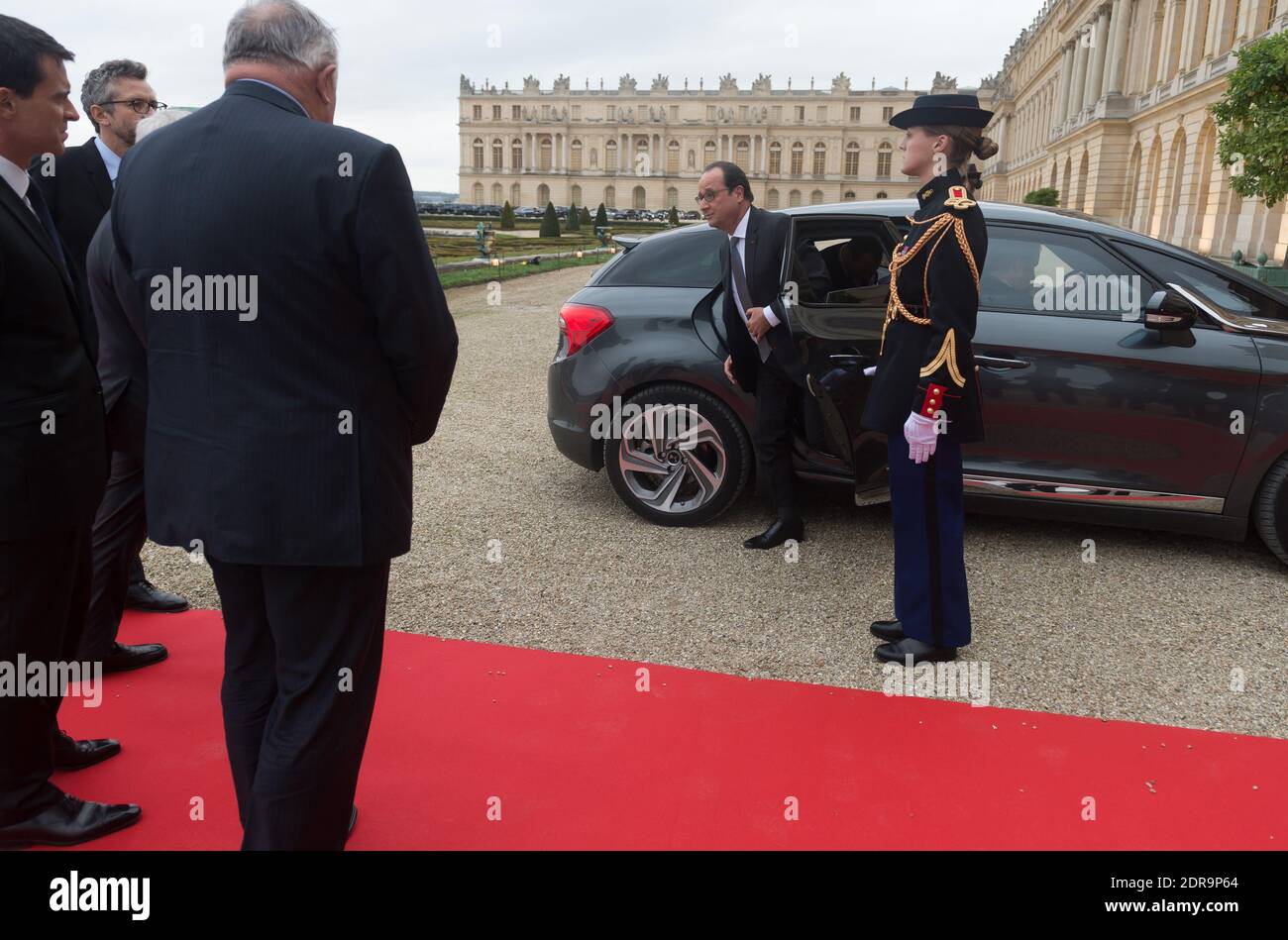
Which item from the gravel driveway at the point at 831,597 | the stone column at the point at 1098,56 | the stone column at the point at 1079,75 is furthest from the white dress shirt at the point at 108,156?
the stone column at the point at 1079,75

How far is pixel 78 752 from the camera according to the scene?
2.84m

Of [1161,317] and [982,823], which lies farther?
[1161,317]

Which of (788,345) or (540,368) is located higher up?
(788,345)

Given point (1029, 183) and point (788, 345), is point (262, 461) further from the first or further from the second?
point (1029, 183)

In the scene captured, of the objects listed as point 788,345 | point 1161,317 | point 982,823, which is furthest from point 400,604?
point 1161,317

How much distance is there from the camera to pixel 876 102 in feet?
365

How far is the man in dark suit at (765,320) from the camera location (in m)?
4.48

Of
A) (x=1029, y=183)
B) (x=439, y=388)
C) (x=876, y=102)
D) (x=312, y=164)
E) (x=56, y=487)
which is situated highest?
(x=876, y=102)

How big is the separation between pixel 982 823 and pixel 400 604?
2.50 m

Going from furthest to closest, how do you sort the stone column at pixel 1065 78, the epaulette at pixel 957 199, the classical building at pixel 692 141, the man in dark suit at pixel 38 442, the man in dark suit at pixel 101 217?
1. the classical building at pixel 692 141
2. the stone column at pixel 1065 78
3. the man in dark suit at pixel 101 217
4. the epaulette at pixel 957 199
5. the man in dark suit at pixel 38 442

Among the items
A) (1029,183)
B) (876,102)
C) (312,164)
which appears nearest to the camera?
(312,164)

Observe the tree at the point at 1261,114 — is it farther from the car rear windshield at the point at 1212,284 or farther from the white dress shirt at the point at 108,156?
the white dress shirt at the point at 108,156

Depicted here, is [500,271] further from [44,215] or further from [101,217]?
[44,215]

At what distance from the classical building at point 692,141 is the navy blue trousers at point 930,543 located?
11224 centimetres
